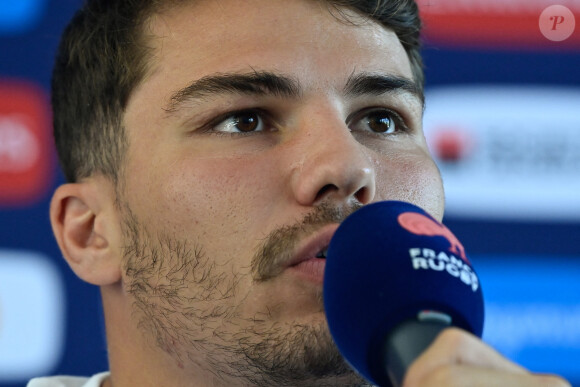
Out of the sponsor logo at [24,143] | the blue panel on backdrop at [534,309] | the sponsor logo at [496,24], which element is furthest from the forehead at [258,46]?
the blue panel on backdrop at [534,309]

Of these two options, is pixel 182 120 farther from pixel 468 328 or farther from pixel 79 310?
pixel 79 310

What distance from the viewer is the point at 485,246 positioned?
7.50ft

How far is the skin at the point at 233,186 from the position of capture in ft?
3.98

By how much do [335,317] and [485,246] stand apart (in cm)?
144

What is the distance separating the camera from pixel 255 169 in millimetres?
1294

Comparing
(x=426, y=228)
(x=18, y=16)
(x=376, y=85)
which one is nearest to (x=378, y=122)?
(x=376, y=85)

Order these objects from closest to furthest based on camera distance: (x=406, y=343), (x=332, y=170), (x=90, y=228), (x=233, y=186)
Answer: (x=406, y=343) < (x=332, y=170) < (x=233, y=186) < (x=90, y=228)

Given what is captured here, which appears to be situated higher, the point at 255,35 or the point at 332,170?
the point at 255,35

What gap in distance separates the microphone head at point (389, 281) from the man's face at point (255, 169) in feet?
0.72

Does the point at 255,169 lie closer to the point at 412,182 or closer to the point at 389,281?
the point at 412,182

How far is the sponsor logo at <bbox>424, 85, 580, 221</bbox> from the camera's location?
2.29 m

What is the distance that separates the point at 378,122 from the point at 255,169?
293mm

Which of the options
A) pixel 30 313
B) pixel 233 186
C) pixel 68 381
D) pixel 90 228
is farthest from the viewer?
pixel 30 313

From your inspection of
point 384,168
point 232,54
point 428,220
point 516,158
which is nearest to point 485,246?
point 516,158
